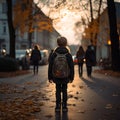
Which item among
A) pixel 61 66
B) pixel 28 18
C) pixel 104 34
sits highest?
pixel 104 34

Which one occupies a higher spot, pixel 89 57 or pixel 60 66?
pixel 89 57

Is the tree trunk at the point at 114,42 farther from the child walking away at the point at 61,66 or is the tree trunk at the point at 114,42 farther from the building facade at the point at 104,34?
the building facade at the point at 104,34

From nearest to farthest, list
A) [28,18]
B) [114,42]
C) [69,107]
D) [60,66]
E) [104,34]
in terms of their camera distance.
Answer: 1. [60,66]
2. [69,107]
3. [114,42]
4. [28,18]
5. [104,34]

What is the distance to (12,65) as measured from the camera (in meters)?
30.0

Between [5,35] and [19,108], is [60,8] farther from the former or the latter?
[5,35]

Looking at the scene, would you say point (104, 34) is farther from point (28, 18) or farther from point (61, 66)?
point (61, 66)

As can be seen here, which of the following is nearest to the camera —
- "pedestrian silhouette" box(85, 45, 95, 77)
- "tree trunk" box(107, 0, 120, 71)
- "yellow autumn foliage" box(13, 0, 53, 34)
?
"pedestrian silhouette" box(85, 45, 95, 77)

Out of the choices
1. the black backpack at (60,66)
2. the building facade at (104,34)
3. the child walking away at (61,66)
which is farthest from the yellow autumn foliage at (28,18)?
the black backpack at (60,66)

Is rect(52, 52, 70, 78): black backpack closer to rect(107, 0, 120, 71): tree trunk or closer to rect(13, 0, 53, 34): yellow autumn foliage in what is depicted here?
rect(107, 0, 120, 71): tree trunk

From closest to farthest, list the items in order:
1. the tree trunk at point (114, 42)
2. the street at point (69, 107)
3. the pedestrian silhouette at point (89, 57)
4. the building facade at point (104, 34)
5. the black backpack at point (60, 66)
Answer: the street at point (69, 107)
the black backpack at point (60, 66)
the pedestrian silhouette at point (89, 57)
the tree trunk at point (114, 42)
the building facade at point (104, 34)

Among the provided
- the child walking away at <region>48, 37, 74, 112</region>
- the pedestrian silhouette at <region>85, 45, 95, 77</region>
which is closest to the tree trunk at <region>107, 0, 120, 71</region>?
the pedestrian silhouette at <region>85, 45, 95, 77</region>

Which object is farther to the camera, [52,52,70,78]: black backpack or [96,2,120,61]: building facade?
[96,2,120,61]: building facade

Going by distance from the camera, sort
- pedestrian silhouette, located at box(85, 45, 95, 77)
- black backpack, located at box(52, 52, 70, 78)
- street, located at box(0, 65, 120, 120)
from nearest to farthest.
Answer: street, located at box(0, 65, 120, 120) → black backpack, located at box(52, 52, 70, 78) → pedestrian silhouette, located at box(85, 45, 95, 77)

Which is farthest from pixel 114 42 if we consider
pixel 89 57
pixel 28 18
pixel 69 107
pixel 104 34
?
pixel 104 34
